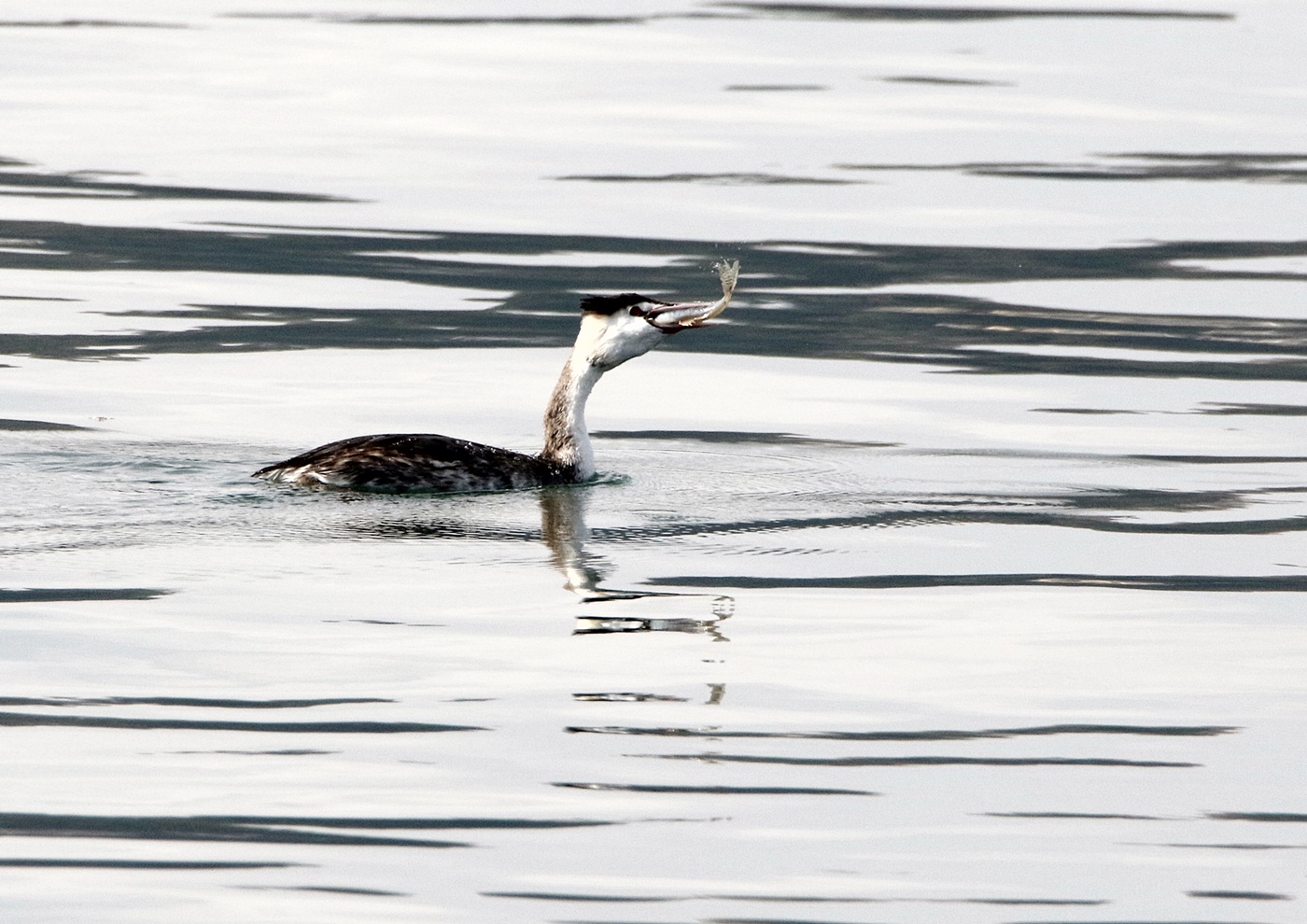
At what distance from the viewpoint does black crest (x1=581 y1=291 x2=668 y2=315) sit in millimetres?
13094

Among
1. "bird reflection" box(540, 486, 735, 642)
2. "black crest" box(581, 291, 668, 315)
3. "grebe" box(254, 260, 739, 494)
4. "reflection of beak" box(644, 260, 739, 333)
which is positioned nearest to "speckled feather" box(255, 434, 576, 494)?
"grebe" box(254, 260, 739, 494)

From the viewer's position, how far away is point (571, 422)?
522 inches

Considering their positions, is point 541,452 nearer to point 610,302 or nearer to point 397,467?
point 610,302

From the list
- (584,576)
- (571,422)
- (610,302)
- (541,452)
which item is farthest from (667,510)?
(541,452)

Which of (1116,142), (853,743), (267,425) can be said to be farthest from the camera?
(1116,142)

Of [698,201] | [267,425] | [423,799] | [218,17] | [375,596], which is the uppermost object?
[218,17]

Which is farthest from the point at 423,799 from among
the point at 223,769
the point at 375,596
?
the point at 375,596

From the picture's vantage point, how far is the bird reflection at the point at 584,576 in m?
9.82

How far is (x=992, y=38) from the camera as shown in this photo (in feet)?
105

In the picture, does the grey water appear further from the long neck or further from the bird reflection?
the long neck

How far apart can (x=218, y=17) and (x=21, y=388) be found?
731 inches

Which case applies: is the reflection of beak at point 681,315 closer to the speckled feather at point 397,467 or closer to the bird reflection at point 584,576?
the bird reflection at point 584,576

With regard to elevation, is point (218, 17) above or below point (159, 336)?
above

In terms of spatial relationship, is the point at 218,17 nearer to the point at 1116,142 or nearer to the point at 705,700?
the point at 1116,142
